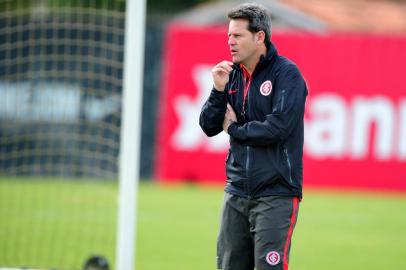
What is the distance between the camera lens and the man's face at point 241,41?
19.0 feet

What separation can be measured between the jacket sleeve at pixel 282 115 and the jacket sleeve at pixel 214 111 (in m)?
0.22

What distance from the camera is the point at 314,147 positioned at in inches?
634

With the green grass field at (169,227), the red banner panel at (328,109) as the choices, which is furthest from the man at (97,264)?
the red banner panel at (328,109)

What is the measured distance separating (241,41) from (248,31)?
0.07 metres

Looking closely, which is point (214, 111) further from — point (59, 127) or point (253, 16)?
point (59, 127)

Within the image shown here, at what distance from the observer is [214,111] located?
19.6 feet

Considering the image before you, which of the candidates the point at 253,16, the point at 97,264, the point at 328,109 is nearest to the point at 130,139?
the point at 97,264

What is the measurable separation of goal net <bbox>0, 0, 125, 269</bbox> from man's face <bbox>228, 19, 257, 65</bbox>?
17.4ft

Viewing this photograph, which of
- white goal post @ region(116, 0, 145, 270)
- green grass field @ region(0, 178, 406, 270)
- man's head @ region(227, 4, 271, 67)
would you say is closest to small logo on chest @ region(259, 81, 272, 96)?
man's head @ region(227, 4, 271, 67)

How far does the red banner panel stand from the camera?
52.5 ft

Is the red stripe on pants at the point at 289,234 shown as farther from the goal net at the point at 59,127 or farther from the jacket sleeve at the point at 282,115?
the goal net at the point at 59,127

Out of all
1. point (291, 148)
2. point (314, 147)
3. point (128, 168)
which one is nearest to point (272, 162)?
point (291, 148)

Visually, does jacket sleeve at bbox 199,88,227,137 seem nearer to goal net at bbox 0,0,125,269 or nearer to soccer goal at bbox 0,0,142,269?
soccer goal at bbox 0,0,142,269

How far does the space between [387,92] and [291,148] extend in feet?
35.1
